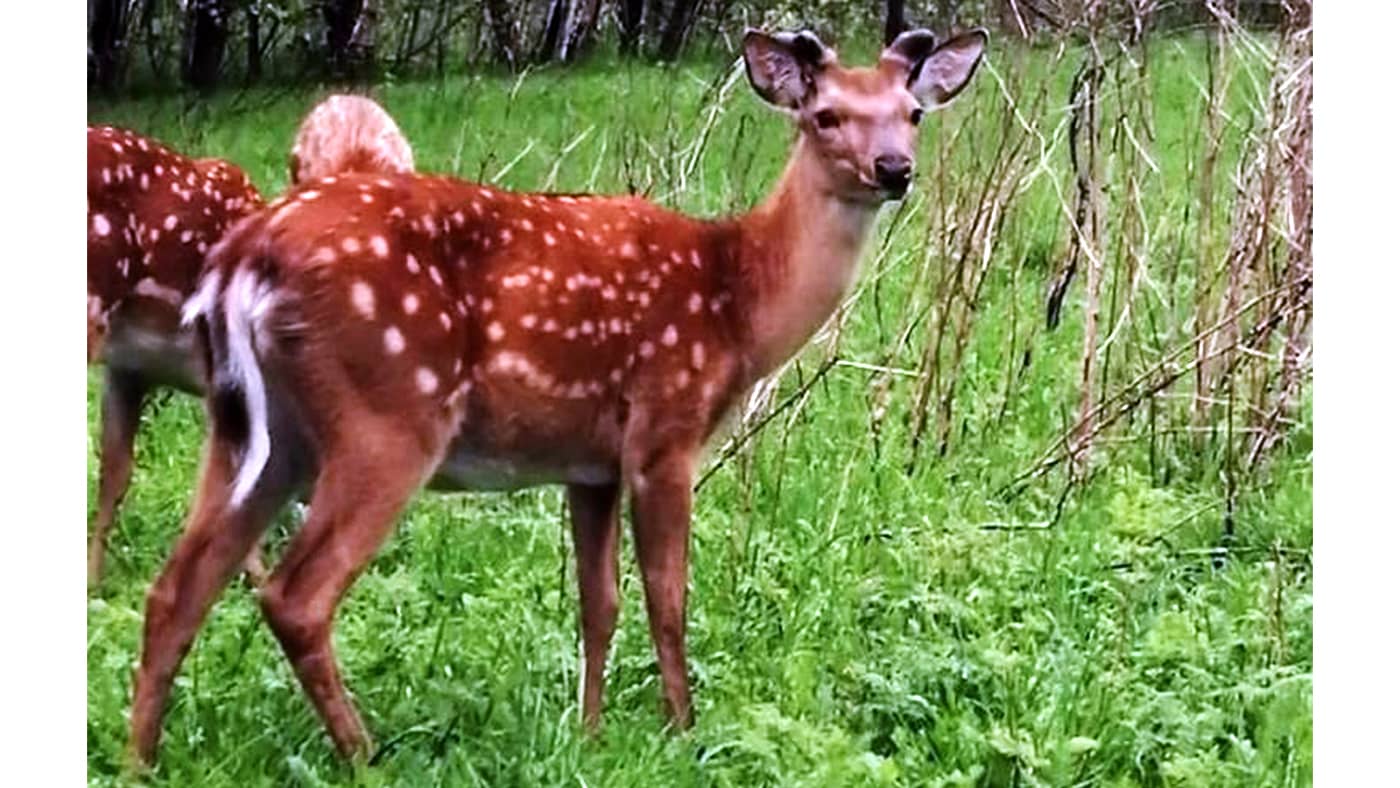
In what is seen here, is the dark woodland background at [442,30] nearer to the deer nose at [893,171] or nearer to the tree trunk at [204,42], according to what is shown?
the tree trunk at [204,42]

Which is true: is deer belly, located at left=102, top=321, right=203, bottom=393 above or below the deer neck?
below

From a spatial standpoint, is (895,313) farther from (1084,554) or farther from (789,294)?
(1084,554)

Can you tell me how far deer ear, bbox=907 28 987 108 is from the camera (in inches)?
101

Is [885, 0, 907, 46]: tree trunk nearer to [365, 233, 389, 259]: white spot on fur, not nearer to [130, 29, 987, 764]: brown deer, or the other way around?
[130, 29, 987, 764]: brown deer

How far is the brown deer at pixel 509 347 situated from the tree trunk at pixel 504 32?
0.16m

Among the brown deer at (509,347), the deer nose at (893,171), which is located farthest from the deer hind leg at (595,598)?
the deer nose at (893,171)

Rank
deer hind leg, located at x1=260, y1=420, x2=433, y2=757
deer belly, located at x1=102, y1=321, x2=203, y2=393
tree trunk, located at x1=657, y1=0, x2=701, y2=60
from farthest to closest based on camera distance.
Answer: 1. tree trunk, located at x1=657, y1=0, x2=701, y2=60
2. deer belly, located at x1=102, y1=321, x2=203, y2=393
3. deer hind leg, located at x1=260, y1=420, x2=433, y2=757

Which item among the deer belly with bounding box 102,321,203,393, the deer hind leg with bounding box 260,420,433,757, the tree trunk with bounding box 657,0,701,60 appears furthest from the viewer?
the tree trunk with bounding box 657,0,701,60

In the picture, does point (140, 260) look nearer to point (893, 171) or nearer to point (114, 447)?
point (114, 447)

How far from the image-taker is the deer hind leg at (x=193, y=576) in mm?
2420

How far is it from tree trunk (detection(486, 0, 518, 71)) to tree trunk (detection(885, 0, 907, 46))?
15.3 inches

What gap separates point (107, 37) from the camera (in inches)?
99.6

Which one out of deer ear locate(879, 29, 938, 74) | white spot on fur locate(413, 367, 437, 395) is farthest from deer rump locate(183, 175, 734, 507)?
deer ear locate(879, 29, 938, 74)
